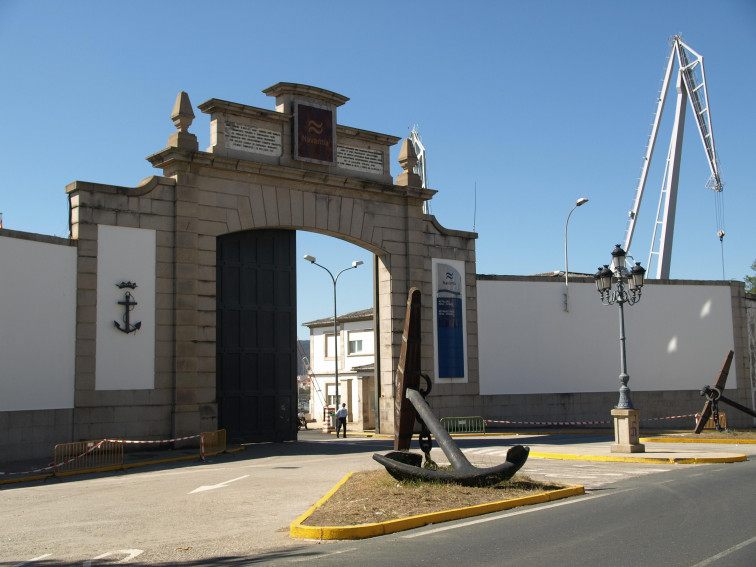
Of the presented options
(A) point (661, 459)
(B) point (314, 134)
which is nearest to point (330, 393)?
(B) point (314, 134)

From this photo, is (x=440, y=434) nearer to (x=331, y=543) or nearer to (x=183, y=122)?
(x=331, y=543)

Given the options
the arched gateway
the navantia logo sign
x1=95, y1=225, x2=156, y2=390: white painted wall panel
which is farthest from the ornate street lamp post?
x1=95, y1=225, x2=156, y2=390: white painted wall panel

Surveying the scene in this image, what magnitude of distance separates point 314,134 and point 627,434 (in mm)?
12938

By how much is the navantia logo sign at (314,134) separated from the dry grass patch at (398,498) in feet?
46.7

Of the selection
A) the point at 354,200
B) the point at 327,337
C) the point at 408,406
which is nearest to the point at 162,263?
the point at 354,200

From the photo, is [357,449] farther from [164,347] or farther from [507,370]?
[507,370]

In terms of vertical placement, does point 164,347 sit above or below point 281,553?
above

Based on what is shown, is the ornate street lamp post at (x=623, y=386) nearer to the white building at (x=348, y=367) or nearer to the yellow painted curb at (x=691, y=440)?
the yellow painted curb at (x=691, y=440)

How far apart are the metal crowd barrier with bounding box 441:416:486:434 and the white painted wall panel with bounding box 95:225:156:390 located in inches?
416

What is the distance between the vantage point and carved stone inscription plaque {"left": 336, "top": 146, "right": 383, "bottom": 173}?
26094 mm

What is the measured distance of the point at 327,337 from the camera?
5284 centimetres

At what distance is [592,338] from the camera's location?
31328 millimetres

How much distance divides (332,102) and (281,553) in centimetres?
1948

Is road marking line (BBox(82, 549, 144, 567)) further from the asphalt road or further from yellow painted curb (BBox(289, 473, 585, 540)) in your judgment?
yellow painted curb (BBox(289, 473, 585, 540))
